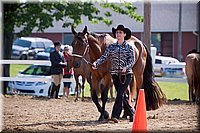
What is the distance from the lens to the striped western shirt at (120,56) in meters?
9.45

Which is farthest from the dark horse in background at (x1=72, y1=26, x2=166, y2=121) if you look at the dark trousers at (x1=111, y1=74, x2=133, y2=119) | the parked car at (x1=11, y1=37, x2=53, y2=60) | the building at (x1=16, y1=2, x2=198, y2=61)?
the parked car at (x1=11, y1=37, x2=53, y2=60)

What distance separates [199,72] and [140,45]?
4469 mm

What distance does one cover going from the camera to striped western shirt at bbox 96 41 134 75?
9445 mm

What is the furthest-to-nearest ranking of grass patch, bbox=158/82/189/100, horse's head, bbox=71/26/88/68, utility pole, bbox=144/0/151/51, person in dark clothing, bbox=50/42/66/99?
grass patch, bbox=158/82/189/100
person in dark clothing, bbox=50/42/66/99
utility pole, bbox=144/0/151/51
horse's head, bbox=71/26/88/68

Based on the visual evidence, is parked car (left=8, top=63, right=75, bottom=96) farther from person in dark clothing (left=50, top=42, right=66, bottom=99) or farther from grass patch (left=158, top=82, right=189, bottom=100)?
grass patch (left=158, top=82, right=189, bottom=100)

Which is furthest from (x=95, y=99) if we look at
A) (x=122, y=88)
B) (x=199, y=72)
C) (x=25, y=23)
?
(x=25, y=23)

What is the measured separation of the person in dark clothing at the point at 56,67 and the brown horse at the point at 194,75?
13.5ft

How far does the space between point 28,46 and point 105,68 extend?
37.2 metres

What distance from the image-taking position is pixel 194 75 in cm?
1483

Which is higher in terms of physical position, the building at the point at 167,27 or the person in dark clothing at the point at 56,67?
the building at the point at 167,27

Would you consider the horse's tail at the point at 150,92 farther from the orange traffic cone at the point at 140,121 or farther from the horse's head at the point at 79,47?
the orange traffic cone at the point at 140,121

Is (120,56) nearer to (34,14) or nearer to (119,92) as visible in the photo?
(119,92)

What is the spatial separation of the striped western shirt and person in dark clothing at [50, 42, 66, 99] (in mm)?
6697

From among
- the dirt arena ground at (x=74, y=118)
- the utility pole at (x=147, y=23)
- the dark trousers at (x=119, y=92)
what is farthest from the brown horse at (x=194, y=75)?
the dark trousers at (x=119, y=92)
